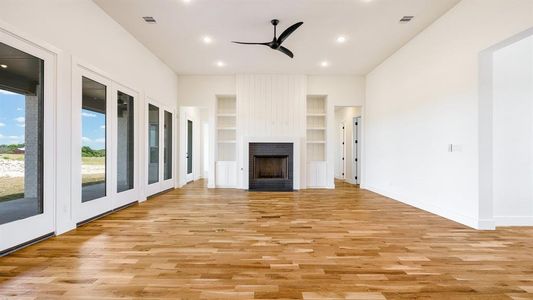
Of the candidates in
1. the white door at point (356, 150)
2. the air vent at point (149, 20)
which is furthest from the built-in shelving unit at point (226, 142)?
the white door at point (356, 150)

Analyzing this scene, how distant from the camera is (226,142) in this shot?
7.65 metres

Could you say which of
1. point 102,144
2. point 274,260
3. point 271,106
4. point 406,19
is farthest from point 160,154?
point 406,19

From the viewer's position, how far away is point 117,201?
4.46 metres

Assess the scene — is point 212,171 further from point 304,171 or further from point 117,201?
point 117,201

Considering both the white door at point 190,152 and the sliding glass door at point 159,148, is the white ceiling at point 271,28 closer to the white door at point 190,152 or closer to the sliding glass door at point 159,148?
the sliding glass door at point 159,148

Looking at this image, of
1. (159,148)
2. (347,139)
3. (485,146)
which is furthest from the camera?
(347,139)

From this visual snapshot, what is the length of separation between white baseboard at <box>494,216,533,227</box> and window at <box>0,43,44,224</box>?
5915 millimetres

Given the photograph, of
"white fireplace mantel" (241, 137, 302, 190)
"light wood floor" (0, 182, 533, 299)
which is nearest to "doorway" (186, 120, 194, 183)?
"white fireplace mantel" (241, 137, 302, 190)

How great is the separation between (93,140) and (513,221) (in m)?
6.26

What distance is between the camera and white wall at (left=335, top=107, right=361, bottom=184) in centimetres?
870

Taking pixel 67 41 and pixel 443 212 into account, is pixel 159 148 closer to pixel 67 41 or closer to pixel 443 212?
pixel 67 41

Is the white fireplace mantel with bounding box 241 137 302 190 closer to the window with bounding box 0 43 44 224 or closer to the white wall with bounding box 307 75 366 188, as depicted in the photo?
the white wall with bounding box 307 75 366 188

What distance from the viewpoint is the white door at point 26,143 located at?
8.52 feet

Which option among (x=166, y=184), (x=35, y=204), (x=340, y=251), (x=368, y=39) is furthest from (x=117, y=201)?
(x=368, y=39)
